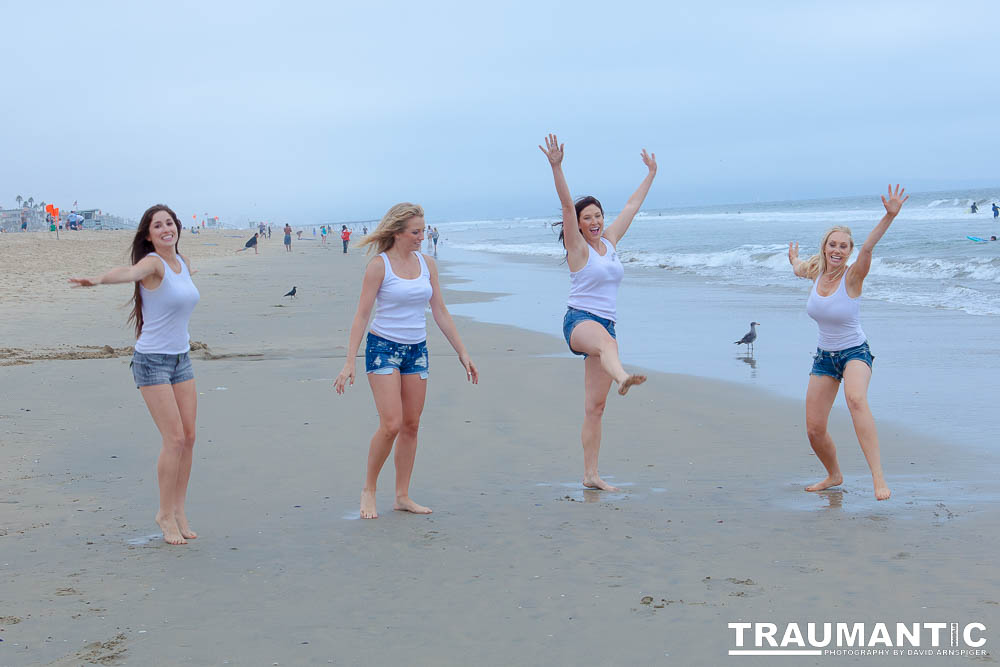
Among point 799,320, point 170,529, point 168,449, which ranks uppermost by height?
point 168,449

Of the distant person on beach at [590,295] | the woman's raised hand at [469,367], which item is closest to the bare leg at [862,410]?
the distant person on beach at [590,295]

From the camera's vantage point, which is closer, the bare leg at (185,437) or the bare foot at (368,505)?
the bare leg at (185,437)

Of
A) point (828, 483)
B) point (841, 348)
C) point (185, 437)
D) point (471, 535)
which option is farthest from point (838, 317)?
point (185, 437)

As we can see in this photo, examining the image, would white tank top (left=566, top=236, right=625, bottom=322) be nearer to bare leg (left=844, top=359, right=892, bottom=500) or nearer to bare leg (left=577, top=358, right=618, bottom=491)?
bare leg (left=577, top=358, right=618, bottom=491)

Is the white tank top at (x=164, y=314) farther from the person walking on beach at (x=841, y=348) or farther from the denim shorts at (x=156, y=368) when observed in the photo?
the person walking on beach at (x=841, y=348)

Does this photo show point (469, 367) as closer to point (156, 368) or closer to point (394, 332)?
point (394, 332)

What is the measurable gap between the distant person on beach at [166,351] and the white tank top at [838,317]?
354 centimetres

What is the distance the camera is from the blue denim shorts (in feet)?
17.8

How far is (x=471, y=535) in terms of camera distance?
480 centimetres

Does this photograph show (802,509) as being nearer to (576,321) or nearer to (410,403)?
(576,321)

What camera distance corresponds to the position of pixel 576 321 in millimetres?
5621

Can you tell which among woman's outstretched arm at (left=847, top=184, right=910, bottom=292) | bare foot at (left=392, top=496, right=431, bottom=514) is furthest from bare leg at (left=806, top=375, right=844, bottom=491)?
bare foot at (left=392, top=496, right=431, bottom=514)

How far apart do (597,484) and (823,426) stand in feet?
4.59

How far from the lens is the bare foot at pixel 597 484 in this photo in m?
5.61
